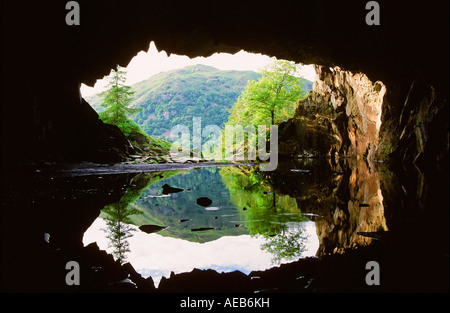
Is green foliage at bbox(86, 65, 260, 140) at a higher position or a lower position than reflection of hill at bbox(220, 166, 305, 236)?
higher

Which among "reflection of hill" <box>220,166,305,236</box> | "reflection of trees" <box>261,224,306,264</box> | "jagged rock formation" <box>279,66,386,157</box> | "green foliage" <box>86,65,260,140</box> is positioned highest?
"green foliage" <box>86,65,260,140</box>

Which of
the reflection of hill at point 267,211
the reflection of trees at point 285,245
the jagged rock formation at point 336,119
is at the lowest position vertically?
the reflection of trees at point 285,245

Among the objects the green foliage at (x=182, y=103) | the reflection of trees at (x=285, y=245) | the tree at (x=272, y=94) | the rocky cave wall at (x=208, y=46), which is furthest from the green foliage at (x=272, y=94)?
the green foliage at (x=182, y=103)

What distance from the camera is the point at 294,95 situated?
27234mm

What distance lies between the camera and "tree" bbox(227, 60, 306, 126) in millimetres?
26344

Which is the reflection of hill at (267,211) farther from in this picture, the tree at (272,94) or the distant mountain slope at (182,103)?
the distant mountain slope at (182,103)

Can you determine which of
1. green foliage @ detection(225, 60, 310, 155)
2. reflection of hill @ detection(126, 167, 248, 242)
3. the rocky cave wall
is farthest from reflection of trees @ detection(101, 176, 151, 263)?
green foliage @ detection(225, 60, 310, 155)

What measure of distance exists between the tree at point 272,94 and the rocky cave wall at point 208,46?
41.9 ft

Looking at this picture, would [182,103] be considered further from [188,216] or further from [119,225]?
[119,225]

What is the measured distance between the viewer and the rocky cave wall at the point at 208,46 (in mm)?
7531

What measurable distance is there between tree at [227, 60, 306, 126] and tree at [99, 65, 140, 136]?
1391 centimetres

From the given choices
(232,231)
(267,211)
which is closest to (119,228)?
(232,231)

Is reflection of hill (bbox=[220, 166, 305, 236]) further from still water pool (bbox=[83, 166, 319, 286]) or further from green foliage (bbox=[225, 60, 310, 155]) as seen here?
green foliage (bbox=[225, 60, 310, 155])
